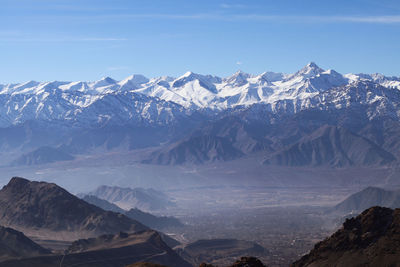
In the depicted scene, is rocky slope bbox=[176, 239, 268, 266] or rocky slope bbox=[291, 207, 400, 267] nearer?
rocky slope bbox=[291, 207, 400, 267]

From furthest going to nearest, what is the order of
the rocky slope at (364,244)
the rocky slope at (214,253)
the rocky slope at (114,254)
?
the rocky slope at (214,253) → the rocky slope at (114,254) → the rocky slope at (364,244)

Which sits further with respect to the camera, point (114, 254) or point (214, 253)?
point (214, 253)

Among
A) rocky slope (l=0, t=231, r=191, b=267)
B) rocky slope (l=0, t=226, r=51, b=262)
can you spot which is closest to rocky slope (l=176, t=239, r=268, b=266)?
rocky slope (l=0, t=231, r=191, b=267)

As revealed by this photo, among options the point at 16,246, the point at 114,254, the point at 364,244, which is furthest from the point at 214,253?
the point at 364,244

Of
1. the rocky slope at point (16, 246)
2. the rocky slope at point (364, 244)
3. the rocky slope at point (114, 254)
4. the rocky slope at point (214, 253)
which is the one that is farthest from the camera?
the rocky slope at point (214, 253)

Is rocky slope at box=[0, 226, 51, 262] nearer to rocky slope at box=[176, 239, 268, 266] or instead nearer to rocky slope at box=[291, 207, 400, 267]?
rocky slope at box=[176, 239, 268, 266]

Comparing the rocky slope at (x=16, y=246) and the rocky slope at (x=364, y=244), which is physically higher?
the rocky slope at (x=364, y=244)

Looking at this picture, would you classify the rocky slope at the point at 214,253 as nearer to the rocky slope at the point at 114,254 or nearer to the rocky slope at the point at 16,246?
the rocky slope at the point at 114,254

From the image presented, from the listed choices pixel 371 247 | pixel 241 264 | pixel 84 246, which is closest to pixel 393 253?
pixel 371 247

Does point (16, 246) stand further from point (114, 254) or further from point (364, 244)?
point (364, 244)

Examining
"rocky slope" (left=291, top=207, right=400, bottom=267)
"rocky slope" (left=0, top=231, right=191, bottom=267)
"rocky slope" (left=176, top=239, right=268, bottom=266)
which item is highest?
"rocky slope" (left=291, top=207, right=400, bottom=267)

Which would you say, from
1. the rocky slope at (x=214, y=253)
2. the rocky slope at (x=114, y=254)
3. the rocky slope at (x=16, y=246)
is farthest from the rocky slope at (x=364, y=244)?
the rocky slope at (x=16, y=246)
